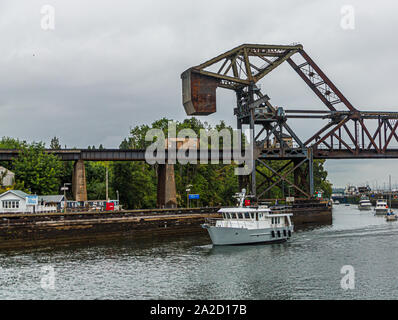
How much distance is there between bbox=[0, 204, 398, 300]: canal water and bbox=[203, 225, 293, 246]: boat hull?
1371mm

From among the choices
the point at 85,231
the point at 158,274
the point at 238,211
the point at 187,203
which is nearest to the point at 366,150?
the point at 187,203

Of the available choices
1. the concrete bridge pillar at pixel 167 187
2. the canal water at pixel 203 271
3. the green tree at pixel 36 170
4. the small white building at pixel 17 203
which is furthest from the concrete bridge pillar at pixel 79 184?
the canal water at pixel 203 271

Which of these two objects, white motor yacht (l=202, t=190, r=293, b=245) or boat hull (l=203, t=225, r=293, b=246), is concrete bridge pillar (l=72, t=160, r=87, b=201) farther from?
boat hull (l=203, t=225, r=293, b=246)

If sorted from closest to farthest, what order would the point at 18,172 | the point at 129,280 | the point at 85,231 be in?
the point at 129,280 → the point at 85,231 → the point at 18,172

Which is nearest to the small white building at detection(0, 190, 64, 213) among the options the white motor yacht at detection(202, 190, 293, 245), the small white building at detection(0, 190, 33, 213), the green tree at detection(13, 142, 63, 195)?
the small white building at detection(0, 190, 33, 213)

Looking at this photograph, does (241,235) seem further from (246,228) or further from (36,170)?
(36,170)

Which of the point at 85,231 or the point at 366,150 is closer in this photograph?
the point at 85,231

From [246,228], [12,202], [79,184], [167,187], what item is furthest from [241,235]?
[79,184]

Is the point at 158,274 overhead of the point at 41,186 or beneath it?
beneath

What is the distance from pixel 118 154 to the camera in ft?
273
